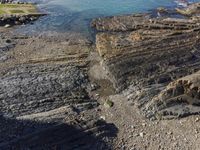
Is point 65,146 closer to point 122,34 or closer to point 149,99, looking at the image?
point 149,99

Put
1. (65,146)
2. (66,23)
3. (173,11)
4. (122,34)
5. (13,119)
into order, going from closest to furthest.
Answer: (65,146) → (13,119) → (122,34) → (66,23) → (173,11)

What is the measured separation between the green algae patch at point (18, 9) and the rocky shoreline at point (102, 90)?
8.02m

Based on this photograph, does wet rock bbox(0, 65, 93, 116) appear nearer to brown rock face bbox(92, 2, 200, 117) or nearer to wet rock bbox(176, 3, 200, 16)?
brown rock face bbox(92, 2, 200, 117)

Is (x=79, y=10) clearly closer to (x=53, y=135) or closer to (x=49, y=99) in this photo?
(x=49, y=99)

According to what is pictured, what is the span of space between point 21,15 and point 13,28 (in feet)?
15.0

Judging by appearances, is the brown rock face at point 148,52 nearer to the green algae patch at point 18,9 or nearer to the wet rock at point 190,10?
the wet rock at point 190,10

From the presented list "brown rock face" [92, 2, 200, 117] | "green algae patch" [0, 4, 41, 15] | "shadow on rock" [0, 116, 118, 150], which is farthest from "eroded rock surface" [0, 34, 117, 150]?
"green algae patch" [0, 4, 41, 15]

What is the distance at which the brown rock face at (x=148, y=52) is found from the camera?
47.0 meters

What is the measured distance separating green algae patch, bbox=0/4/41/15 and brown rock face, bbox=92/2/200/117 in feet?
37.9

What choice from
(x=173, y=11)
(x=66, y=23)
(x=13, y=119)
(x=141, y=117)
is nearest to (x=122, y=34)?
(x=66, y=23)

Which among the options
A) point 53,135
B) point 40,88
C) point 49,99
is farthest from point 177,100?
point 40,88

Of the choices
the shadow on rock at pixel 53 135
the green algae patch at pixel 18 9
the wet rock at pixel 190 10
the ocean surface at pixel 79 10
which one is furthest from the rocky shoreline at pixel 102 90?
the wet rock at pixel 190 10

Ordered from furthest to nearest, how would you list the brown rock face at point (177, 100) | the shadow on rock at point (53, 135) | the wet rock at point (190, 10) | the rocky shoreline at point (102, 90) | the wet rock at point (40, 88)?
the wet rock at point (190, 10) < the wet rock at point (40, 88) < the brown rock face at point (177, 100) < the rocky shoreline at point (102, 90) < the shadow on rock at point (53, 135)

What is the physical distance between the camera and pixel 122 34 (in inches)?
2376
